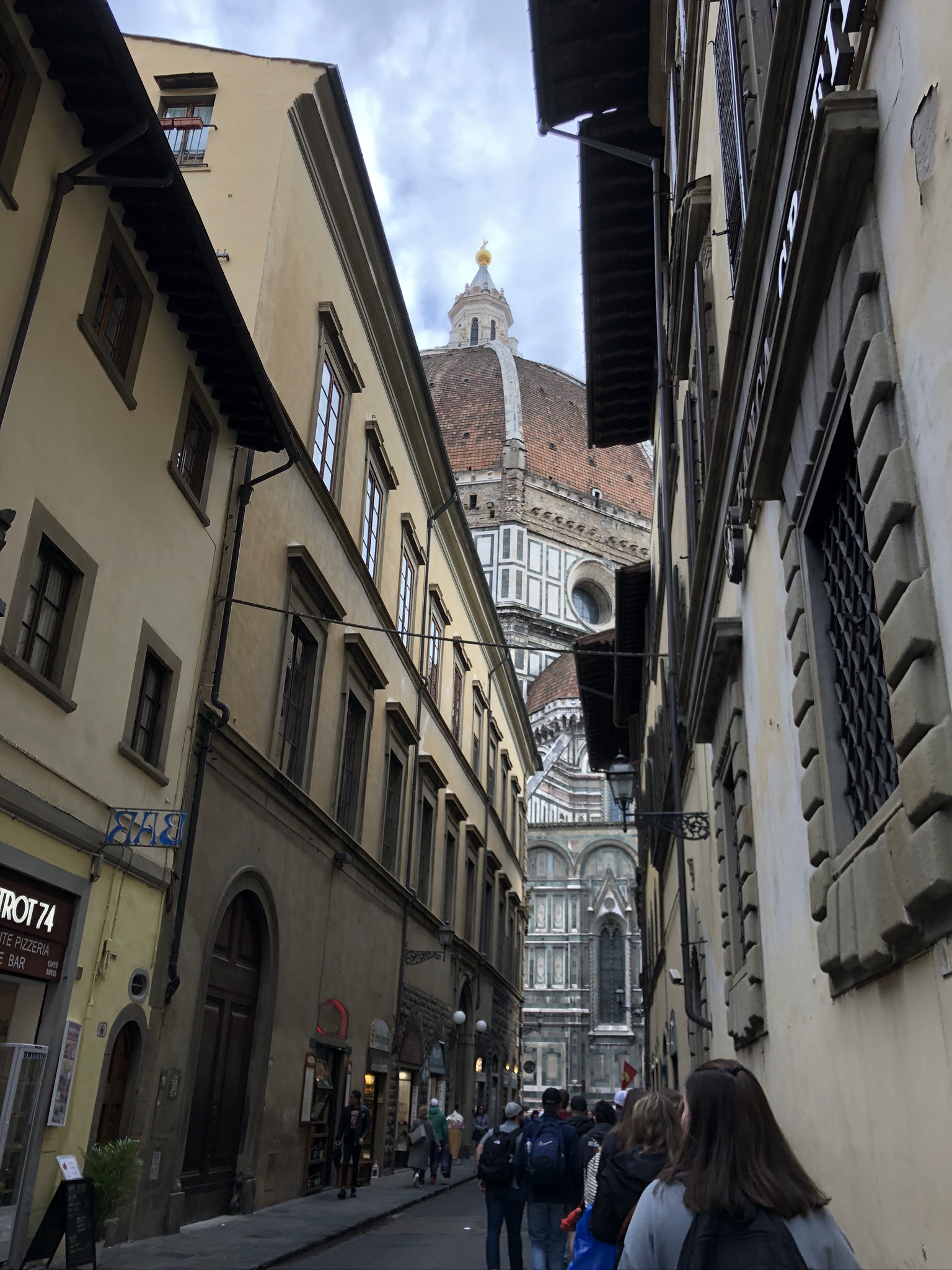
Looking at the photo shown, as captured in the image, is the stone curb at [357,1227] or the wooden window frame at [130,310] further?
the stone curb at [357,1227]

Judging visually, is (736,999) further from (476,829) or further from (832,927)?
(476,829)

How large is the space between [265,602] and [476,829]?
52.5 ft

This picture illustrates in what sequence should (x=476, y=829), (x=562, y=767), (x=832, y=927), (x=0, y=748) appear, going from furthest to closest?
(x=562, y=767)
(x=476, y=829)
(x=0, y=748)
(x=832, y=927)

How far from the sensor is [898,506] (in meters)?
3.62

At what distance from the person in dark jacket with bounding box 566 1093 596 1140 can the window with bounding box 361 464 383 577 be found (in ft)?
34.6

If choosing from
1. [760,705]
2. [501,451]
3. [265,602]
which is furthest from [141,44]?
[501,451]

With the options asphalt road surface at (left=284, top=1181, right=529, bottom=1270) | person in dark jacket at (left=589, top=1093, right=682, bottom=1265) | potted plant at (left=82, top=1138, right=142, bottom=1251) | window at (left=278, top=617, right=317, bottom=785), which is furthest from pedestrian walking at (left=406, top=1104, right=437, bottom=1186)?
person in dark jacket at (left=589, top=1093, right=682, bottom=1265)

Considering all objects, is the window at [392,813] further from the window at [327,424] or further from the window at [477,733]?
the window at [477,733]

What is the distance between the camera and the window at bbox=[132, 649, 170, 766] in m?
10.3

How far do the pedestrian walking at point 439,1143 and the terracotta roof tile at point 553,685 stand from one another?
40451mm

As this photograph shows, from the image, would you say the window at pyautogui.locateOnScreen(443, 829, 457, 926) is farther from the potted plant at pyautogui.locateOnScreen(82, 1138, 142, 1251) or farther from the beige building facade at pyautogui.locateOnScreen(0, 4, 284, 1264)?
the potted plant at pyautogui.locateOnScreen(82, 1138, 142, 1251)

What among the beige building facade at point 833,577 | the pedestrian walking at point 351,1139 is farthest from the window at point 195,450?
the pedestrian walking at point 351,1139

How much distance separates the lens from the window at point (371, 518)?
58.7 ft

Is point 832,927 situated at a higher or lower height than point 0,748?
lower
